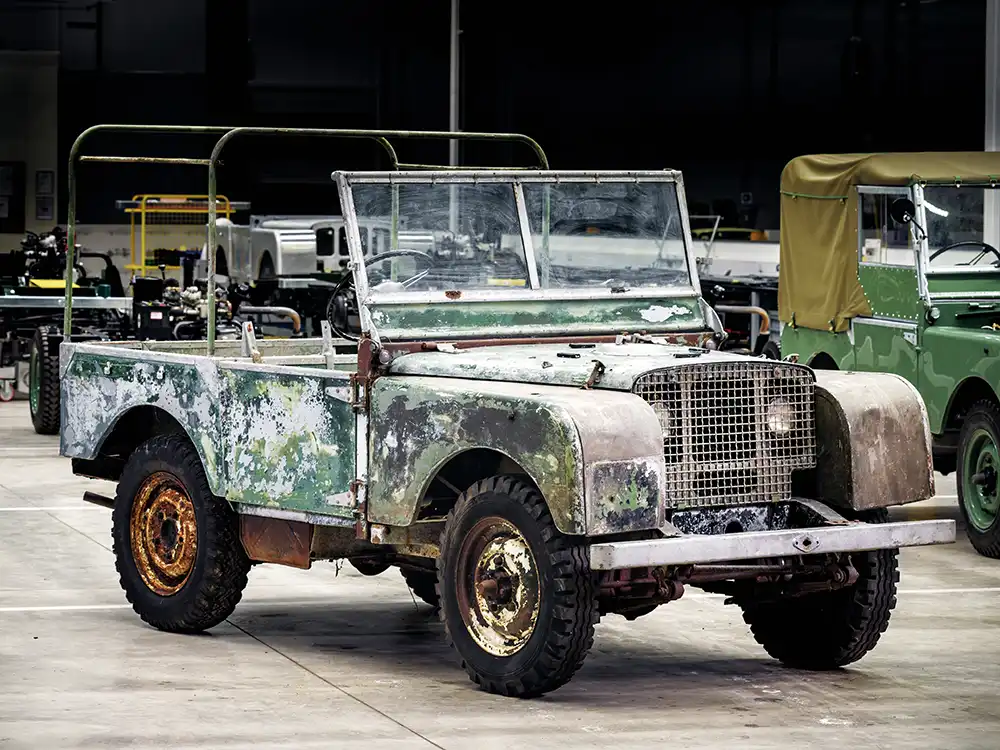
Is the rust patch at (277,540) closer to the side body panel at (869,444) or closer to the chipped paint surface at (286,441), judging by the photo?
the chipped paint surface at (286,441)

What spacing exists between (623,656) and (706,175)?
84.5ft

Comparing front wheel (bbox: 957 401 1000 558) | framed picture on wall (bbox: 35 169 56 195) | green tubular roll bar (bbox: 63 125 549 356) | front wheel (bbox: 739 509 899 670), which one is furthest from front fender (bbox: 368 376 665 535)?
framed picture on wall (bbox: 35 169 56 195)

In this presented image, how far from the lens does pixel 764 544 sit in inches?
297

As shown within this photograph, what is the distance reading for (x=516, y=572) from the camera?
7637 mm

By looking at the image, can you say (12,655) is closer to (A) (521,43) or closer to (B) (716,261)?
(B) (716,261)

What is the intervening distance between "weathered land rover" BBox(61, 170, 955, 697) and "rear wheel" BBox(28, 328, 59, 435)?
27.7 feet

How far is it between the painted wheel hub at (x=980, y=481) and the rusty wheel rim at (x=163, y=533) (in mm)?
5090

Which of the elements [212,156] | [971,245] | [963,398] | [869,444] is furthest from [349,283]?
[971,245]

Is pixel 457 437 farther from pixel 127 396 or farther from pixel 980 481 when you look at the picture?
pixel 980 481

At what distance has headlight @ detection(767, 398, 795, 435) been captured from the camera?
796 cm

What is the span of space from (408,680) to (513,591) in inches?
28.9

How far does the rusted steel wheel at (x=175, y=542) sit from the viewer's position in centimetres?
902

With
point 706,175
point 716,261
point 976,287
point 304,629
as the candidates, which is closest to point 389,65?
point 706,175

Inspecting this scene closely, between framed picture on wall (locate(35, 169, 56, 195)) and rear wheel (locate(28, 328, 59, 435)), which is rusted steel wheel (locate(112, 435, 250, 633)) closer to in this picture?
rear wheel (locate(28, 328, 59, 435))
